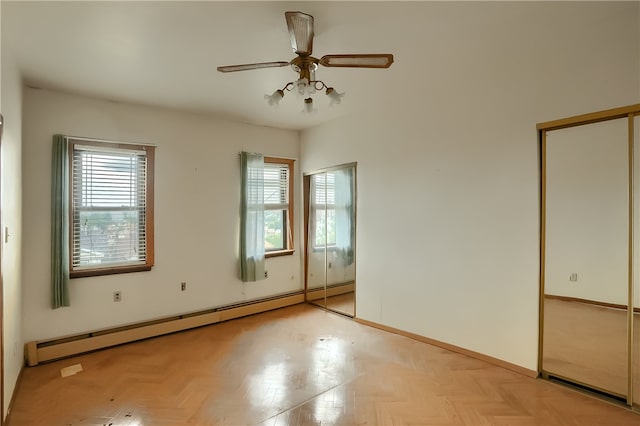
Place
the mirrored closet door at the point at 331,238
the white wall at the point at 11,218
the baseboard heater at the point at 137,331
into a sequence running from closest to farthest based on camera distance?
the white wall at the point at 11,218 < the baseboard heater at the point at 137,331 < the mirrored closet door at the point at 331,238

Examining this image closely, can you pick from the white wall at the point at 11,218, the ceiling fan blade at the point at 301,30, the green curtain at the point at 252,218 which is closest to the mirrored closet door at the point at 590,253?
the ceiling fan blade at the point at 301,30

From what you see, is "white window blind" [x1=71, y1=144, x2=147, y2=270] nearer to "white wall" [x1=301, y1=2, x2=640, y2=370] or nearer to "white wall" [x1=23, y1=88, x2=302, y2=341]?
"white wall" [x1=23, y1=88, x2=302, y2=341]

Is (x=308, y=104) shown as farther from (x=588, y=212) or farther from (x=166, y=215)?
(x=166, y=215)

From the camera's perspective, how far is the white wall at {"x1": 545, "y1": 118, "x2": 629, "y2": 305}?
2.42 m

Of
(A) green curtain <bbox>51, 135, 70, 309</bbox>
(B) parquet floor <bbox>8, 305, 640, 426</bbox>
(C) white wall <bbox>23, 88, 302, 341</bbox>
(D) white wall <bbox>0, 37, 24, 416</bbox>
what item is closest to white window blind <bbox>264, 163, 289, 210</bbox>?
(C) white wall <bbox>23, 88, 302, 341</bbox>

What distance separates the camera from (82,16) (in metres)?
2.10

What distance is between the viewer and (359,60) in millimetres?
2072

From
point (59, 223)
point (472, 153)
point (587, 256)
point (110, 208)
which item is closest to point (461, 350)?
point (587, 256)

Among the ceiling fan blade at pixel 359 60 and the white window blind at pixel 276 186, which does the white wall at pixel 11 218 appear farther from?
the white window blind at pixel 276 186

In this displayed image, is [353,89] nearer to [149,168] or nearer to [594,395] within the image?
[149,168]

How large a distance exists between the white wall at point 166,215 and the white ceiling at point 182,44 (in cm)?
33

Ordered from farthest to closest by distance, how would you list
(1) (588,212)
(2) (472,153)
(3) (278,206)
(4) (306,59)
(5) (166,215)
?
(3) (278,206)
(5) (166,215)
(2) (472,153)
(1) (588,212)
(4) (306,59)

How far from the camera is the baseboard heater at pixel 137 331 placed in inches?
125

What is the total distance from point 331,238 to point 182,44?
3.17 m
